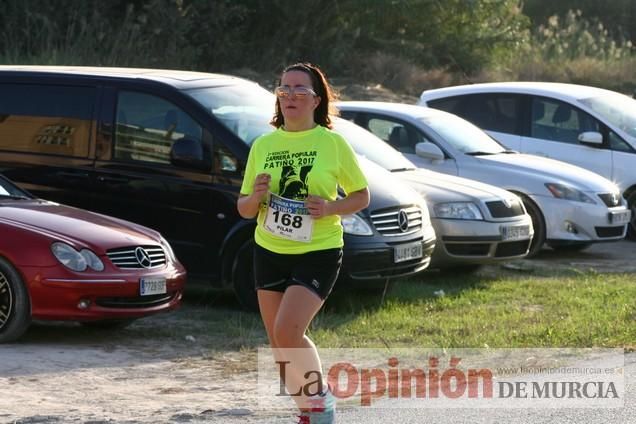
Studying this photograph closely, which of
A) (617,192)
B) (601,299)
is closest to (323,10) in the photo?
(617,192)

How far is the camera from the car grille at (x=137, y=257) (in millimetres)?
9828

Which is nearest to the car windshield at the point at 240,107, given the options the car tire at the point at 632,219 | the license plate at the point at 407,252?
the license plate at the point at 407,252

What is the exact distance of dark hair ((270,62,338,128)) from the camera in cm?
663

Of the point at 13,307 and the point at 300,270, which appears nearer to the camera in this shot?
the point at 300,270

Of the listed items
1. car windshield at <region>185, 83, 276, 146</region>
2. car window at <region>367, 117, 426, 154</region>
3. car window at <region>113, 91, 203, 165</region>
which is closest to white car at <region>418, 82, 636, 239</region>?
car window at <region>367, 117, 426, 154</region>

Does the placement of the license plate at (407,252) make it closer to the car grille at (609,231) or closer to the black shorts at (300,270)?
the car grille at (609,231)

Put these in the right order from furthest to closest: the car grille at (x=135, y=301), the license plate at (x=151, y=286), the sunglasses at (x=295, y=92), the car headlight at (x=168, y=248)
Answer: the car headlight at (x=168, y=248) → the license plate at (x=151, y=286) → the car grille at (x=135, y=301) → the sunglasses at (x=295, y=92)

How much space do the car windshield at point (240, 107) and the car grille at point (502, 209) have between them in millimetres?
2425

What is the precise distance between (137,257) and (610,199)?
22.0 ft

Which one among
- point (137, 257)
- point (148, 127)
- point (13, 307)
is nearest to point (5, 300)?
point (13, 307)

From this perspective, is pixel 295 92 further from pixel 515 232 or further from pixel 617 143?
pixel 617 143

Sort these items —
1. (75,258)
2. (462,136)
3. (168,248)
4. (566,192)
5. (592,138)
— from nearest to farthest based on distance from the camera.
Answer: (75,258) → (168,248) → (566,192) → (462,136) → (592,138)

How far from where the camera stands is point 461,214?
41.8ft

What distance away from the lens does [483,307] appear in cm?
1156
